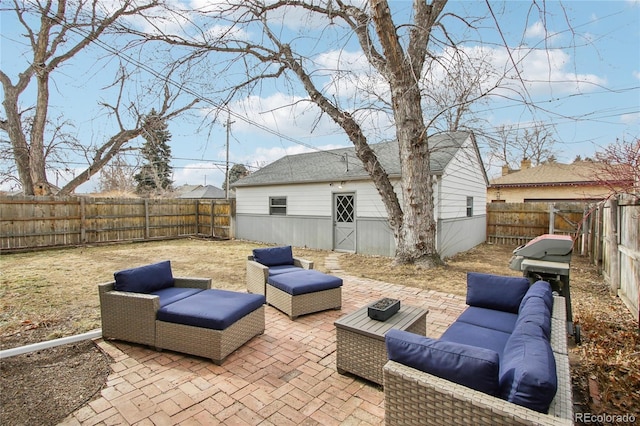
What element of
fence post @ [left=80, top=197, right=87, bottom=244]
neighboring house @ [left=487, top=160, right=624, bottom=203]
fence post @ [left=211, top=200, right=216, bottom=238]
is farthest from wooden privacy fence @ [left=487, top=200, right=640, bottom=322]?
fence post @ [left=80, top=197, right=87, bottom=244]

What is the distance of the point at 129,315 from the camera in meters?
3.28

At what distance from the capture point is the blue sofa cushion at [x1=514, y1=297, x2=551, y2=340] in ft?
6.32

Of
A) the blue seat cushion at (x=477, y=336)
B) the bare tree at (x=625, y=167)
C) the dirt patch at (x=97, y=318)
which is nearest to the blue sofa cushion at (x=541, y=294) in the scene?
the blue seat cushion at (x=477, y=336)

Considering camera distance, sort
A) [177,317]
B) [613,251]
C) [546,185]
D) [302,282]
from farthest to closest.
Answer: [546,185]
[613,251]
[302,282]
[177,317]

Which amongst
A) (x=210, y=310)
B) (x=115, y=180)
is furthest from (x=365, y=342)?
(x=115, y=180)

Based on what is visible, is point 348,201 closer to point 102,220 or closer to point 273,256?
point 273,256

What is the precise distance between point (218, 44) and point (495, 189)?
17773 millimetres

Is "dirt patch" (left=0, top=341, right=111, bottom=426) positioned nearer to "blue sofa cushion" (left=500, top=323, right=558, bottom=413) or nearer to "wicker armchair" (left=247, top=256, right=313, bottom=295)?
"wicker armchair" (left=247, top=256, right=313, bottom=295)

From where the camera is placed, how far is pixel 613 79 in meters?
3.49

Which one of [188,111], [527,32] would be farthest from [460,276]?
[188,111]

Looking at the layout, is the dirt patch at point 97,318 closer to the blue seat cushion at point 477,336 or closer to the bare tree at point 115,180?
the blue seat cushion at point 477,336

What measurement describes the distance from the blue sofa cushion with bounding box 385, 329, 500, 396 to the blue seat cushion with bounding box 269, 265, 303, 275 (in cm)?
306

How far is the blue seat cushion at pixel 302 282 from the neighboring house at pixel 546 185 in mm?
16086

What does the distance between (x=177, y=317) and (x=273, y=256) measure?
2142mm
